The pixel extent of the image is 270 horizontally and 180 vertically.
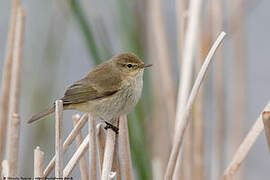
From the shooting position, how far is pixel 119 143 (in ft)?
7.68

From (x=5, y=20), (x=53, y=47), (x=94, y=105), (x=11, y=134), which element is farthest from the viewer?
(x=5, y=20)

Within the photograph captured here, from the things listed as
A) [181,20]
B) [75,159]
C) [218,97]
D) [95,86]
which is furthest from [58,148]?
[218,97]

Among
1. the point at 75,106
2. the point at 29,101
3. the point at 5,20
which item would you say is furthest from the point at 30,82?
the point at 5,20

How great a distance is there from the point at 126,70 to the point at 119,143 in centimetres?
67

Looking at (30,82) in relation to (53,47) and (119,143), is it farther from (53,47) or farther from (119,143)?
(119,143)

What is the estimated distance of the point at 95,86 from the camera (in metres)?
2.83

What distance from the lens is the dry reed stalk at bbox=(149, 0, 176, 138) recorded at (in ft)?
10.1

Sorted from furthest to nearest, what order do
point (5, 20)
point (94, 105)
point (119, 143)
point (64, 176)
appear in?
point (5, 20) → point (94, 105) → point (119, 143) → point (64, 176)

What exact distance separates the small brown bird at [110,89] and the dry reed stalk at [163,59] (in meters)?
→ 0.26

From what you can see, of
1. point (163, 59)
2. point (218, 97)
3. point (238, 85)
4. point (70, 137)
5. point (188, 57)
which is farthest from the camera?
point (238, 85)

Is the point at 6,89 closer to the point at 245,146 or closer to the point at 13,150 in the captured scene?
the point at 13,150

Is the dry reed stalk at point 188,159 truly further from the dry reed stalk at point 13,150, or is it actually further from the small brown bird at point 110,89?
the dry reed stalk at point 13,150

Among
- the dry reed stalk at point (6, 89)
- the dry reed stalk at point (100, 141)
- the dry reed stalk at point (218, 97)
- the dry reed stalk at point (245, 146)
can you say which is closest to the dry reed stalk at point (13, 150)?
the dry reed stalk at point (100, 141)

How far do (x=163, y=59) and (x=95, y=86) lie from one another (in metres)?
0.51
